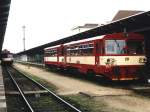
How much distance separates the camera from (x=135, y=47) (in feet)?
70.2

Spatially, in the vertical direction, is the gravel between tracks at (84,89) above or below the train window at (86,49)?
below

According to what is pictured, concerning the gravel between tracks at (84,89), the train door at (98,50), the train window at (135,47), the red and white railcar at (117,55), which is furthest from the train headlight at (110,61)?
the gravel between tracks at (84,89)

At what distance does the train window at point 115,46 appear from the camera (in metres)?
20.9

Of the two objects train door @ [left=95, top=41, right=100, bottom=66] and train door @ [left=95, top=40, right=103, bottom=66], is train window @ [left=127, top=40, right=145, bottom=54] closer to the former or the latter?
train door @ [left=95, top=40, right=103, bottom=66]

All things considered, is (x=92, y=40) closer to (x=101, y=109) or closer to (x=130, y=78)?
(x=130, y=78)

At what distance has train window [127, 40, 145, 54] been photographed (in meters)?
21.2

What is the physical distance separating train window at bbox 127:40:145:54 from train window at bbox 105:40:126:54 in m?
0.31

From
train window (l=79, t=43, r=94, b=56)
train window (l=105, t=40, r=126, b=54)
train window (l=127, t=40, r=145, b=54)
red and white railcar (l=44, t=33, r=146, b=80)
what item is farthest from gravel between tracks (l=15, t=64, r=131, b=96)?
train window (l=127, t=40, r=145, b=54)

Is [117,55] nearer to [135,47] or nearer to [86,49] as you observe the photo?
[135,47]

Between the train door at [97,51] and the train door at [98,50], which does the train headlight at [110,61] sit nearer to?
the train door at [98,50]

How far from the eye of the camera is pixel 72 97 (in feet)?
56.8

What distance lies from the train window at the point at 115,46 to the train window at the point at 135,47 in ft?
1.02

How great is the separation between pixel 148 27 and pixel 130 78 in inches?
110

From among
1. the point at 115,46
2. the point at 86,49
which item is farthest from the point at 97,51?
the point at 86,49
